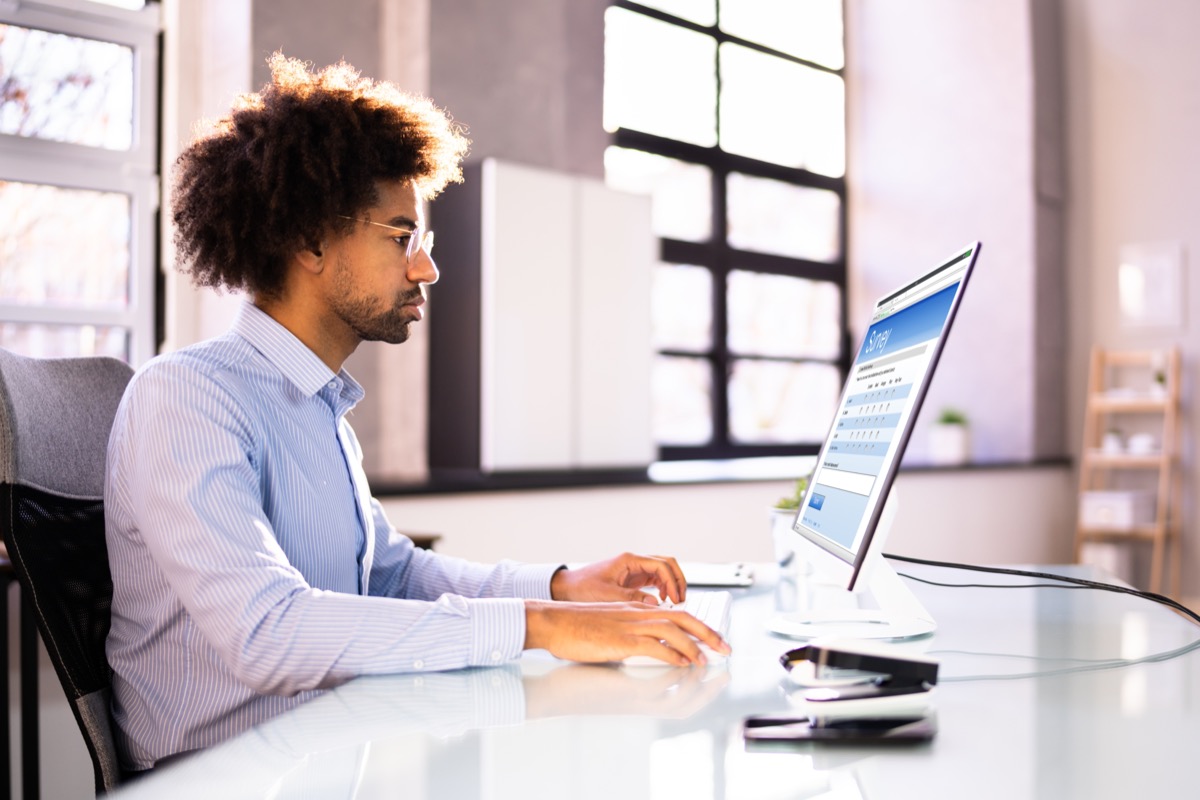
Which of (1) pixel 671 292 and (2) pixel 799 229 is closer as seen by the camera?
(1) pixel 671 292

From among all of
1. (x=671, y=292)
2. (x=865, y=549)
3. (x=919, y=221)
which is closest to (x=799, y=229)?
(x=919, y=221)

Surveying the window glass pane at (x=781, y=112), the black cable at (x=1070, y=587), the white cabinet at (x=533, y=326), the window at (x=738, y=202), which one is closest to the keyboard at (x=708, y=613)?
the black cable at (x=1070, y=587)

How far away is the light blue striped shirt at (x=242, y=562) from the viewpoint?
3.28 ft

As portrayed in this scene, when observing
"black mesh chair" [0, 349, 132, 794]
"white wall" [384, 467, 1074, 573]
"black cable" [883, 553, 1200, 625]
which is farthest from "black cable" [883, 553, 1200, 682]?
"white wall" [384, 467, 1074, 573]

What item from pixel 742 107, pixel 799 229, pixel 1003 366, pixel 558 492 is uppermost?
pixel 742 107

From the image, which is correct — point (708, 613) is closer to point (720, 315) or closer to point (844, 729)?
point (844, 729)

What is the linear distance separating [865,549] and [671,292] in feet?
13.1

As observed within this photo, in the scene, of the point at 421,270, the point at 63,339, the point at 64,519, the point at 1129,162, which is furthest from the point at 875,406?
the point at 1129,162

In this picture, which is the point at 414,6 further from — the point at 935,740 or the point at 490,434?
the point at 935,740

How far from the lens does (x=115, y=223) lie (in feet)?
10.0

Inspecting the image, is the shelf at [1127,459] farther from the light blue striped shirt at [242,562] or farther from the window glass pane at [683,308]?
the light blue striped shirt at [242,562]

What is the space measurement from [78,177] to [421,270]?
206cm

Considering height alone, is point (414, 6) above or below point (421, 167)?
above

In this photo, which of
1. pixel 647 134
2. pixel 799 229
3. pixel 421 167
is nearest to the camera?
pixel 421 167
